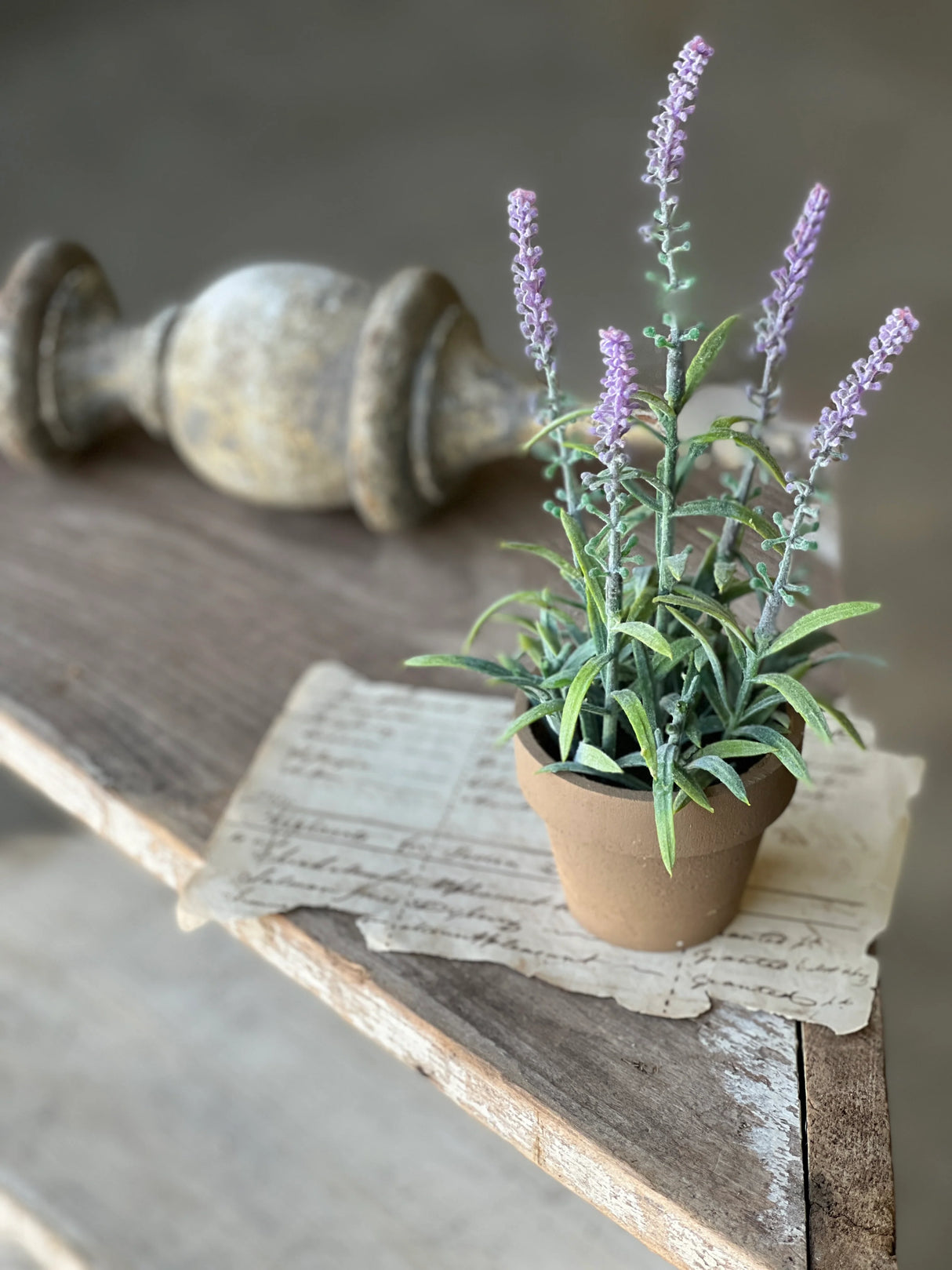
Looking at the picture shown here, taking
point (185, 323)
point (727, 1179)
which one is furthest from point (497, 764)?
point (185, 323)

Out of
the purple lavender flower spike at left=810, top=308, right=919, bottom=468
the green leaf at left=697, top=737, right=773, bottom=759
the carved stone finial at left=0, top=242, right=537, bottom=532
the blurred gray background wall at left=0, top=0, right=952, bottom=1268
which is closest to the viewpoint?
the purple lavender flower spike at left=810, top=308, right=919, bottom=468

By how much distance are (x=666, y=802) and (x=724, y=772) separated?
0.08 ft

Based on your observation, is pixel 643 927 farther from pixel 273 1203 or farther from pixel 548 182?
pixel 548 182

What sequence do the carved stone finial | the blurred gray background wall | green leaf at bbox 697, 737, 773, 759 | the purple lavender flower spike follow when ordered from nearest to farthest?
the purple lavender flower spike
green leaf at bbox 697, 737, 773, 759
the carved stone finial
the blurred gray background wall

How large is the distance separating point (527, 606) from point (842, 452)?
1.33ft

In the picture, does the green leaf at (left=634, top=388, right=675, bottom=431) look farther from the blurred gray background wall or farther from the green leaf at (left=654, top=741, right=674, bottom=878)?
the blurred gray background wall

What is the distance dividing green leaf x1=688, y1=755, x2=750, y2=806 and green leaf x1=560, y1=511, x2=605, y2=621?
0.23ft

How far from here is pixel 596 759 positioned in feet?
1.52

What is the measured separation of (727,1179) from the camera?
46 cm

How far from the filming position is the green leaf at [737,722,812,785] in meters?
0.44

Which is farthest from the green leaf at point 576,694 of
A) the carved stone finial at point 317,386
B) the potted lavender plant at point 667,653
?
the carved stone finial at point 317,386

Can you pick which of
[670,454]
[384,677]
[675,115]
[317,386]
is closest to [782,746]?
[670,454]

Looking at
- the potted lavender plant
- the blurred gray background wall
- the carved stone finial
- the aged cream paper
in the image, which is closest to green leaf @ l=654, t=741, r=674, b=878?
the potted lavender plant

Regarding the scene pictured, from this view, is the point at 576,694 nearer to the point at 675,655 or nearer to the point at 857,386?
the point at 675,655
